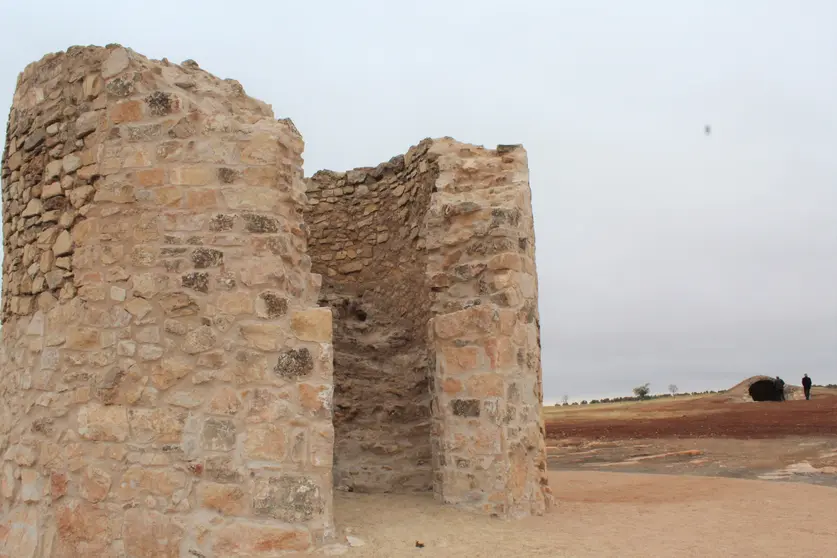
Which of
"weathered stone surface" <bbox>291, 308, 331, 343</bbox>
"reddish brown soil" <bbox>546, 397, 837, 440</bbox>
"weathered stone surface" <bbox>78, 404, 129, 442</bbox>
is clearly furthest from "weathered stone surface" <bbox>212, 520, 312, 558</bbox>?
"reddish brown soil" <bbox>546, 397, 837, 440</bbox>

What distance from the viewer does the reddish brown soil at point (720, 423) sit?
656 inches

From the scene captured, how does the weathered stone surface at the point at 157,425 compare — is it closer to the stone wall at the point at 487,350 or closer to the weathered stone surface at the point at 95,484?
the weathered stone surface at the point at 95,484

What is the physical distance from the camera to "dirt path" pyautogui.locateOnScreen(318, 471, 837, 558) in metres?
5.39

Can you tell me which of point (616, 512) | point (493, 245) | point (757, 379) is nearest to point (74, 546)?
point (493, 245)

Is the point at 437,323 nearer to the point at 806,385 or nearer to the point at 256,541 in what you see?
the point at 256,541

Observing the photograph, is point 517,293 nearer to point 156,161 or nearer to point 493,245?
point 493,245

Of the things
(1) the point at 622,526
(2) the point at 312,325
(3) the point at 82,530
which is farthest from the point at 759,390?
(3) the point at 82,530

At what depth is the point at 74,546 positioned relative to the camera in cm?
508

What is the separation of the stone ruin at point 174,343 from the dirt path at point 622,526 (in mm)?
485

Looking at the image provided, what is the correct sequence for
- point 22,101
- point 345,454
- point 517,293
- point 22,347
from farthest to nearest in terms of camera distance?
point 345,454
point 517,293
point 22,101
point 22,347

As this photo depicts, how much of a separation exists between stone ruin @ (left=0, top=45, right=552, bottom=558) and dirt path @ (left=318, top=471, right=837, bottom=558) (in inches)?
19.1

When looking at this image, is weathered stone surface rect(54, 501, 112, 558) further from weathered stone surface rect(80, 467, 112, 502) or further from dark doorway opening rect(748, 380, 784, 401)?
dark doorway opening rect(748, 380, 784, 401)

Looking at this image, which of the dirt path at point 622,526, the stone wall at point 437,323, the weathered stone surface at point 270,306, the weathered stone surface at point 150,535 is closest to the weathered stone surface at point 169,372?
the weathered stone surface at point 270,306

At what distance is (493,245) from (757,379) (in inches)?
962
